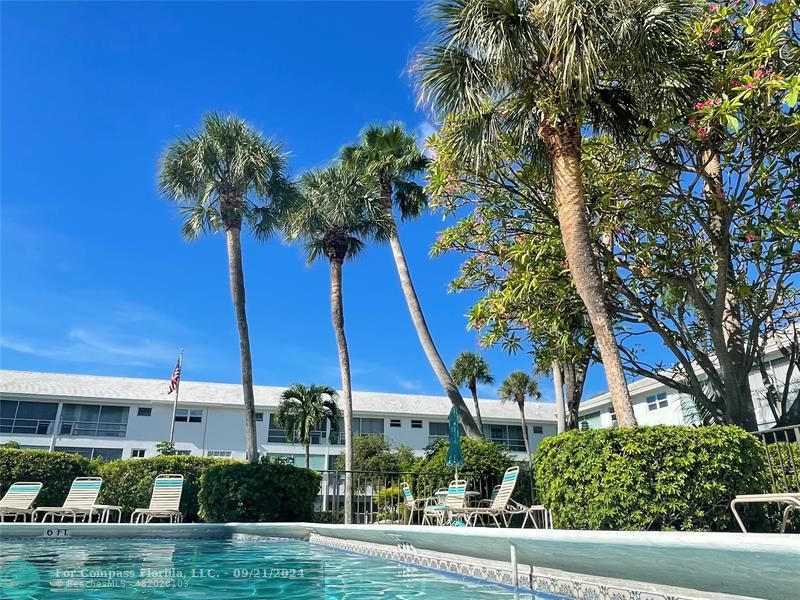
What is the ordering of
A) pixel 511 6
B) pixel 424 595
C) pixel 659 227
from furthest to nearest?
pixel 659 227 → pixel 511 6 → pixel 424 595

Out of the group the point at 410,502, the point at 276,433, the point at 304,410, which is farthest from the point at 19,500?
the point at 276,433

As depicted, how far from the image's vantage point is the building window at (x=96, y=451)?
3144 cm

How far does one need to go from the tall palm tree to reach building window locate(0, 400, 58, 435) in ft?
104

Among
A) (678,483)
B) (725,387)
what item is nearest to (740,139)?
(725,387)

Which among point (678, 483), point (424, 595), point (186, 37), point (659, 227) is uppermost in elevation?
point (186, 37)

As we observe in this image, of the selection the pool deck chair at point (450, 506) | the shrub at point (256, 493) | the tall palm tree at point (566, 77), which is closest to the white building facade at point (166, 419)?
the shrub at point (256, 493)

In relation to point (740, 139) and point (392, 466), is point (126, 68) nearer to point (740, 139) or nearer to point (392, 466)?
point (740, 139)

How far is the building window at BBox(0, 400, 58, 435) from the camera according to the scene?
1223 inches

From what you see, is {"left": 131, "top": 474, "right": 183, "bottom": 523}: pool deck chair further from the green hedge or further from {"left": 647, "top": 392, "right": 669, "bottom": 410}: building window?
{"left": 647, "top": 392, "right": 669, "bottom": 410}: building window

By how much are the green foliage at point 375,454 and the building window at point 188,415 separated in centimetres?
889

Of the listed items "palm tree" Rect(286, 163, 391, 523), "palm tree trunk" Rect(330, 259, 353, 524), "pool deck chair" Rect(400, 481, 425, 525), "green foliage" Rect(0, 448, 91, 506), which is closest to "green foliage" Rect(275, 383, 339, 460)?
"palm tree trunk" Rect(330, 259, 353, 524)

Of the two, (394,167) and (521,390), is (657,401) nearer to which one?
(521,390)

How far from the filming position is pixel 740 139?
374 inches

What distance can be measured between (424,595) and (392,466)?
87.1 ft
